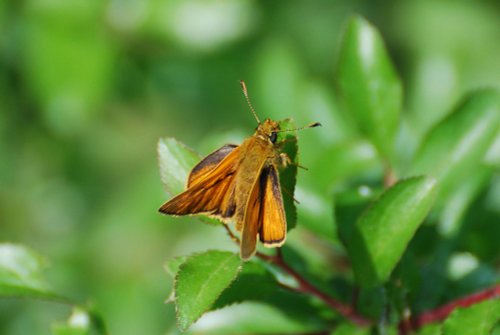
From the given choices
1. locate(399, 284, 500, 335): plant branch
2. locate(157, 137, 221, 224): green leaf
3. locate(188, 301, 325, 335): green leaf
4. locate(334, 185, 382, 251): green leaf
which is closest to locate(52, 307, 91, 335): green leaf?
locate(188, 301, 325, 335): green leaf

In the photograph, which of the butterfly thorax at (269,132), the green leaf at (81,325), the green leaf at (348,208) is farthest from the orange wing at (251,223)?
the green leaf at (81,325)

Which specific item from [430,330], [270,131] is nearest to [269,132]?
[270,131]

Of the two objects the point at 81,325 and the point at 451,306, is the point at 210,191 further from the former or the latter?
the point at 451,306

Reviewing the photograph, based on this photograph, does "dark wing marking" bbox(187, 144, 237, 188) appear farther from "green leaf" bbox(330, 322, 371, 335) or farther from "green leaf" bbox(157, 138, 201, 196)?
"green leaf" bbox(330, 322, 371, 335)

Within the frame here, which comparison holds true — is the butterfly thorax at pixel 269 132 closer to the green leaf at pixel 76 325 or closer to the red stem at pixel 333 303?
the red stem at pixel 333 303

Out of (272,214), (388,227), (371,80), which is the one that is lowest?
(388,227)

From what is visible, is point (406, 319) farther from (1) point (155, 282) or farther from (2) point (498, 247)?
(1) point (155, 282)

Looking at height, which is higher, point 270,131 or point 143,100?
point 143,100
